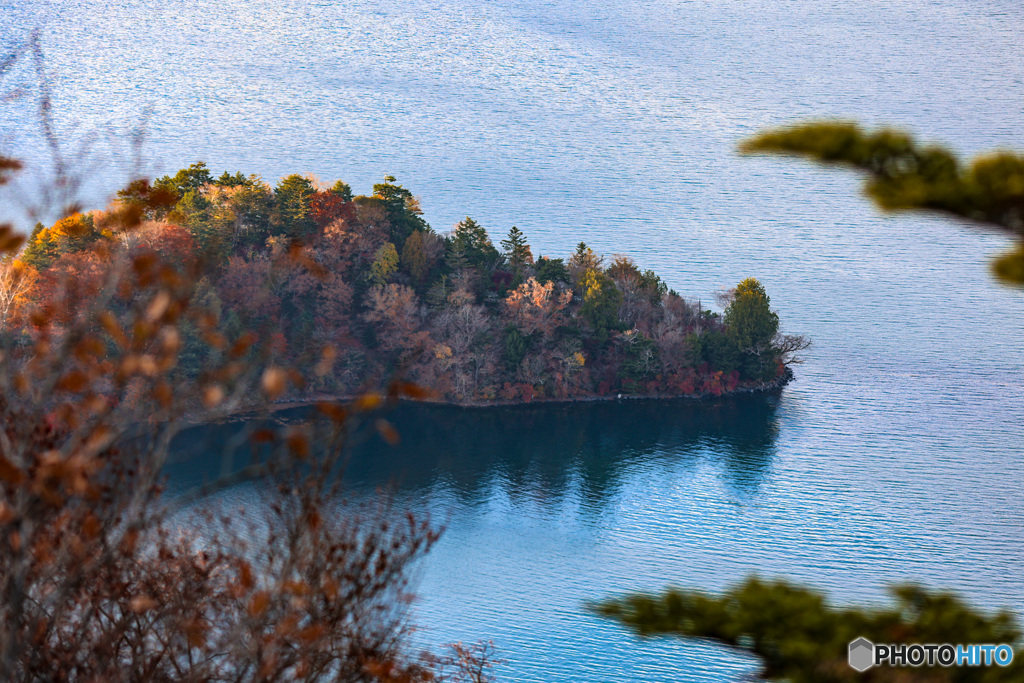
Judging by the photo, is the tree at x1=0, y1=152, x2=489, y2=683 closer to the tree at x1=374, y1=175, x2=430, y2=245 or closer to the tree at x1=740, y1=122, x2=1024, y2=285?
the tree at x1=740, y1=122, x2=1024, y2=285

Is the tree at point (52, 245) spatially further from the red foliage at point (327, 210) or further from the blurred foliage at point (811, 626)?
the blurred foliage at point (811, 626)

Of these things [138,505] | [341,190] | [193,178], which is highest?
[193,178]

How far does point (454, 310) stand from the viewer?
1911 inches

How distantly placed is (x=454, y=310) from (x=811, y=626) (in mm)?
44056

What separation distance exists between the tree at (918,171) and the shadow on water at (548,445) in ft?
110

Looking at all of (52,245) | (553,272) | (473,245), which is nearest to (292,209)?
(473,245)

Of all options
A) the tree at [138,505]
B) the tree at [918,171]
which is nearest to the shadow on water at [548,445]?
the tree at [138,505]

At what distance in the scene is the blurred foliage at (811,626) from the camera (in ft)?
15.4

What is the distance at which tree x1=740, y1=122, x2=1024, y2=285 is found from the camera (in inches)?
167

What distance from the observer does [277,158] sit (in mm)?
66125

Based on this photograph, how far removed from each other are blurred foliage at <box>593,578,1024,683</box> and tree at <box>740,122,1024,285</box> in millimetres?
1740

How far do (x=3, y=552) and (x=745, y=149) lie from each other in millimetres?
5477

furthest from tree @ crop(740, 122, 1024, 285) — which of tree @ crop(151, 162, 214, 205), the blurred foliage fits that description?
tree @ crop(151, 162, 214, 205)

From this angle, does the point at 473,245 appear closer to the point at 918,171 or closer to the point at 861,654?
the point at 861,654
